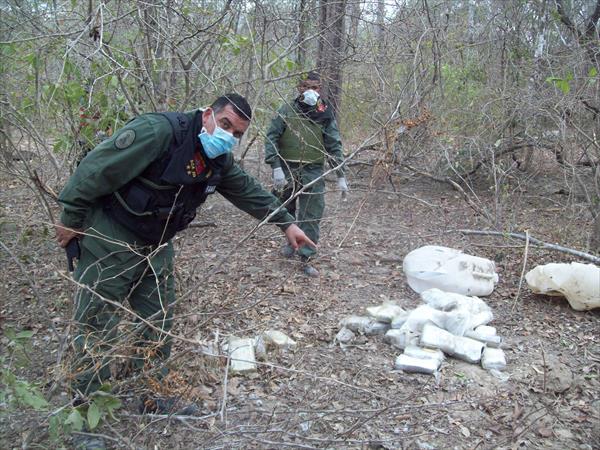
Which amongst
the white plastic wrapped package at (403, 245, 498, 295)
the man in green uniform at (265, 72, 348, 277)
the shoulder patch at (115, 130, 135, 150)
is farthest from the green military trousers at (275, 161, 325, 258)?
the shoulder patch at (115, 130, 135, 150)

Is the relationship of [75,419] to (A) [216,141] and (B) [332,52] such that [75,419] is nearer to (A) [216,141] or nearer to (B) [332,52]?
(A) [216,141]

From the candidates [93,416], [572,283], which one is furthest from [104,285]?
[572,283]

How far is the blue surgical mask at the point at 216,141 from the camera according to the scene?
2709 millimetres

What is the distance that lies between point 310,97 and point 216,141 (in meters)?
2.48

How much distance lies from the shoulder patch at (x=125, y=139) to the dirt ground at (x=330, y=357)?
48 centimetres

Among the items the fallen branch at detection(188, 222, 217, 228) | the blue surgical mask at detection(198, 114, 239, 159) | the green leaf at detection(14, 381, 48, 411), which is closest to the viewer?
the green leaf at detection(14, 381, 48, 411)

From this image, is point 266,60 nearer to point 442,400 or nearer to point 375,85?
point 375,85

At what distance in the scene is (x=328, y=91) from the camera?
7.17m

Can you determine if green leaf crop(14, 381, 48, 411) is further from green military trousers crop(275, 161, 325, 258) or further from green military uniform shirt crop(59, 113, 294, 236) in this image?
green military trousers crop(275, 161, 325, 258)

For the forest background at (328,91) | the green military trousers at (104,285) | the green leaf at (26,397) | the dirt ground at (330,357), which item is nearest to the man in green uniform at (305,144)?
the forest background at (328,91)

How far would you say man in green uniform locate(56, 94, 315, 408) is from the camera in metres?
2.51

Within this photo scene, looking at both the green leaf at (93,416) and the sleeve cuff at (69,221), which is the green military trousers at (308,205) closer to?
the sleeve cuff at (69,221)

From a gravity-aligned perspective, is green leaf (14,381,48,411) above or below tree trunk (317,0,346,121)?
below

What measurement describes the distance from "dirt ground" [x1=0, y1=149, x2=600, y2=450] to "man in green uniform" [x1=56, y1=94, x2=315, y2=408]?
0.19 meters
